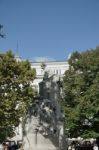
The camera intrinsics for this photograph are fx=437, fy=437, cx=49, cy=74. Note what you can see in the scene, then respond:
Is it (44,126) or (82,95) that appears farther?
(82,95)

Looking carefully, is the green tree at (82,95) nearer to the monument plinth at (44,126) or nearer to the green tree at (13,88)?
the green tree at (13,88)

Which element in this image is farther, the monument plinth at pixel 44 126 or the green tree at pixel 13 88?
the green tree at pixel 13 88

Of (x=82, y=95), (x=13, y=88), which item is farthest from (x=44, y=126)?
(x=82, y=95)

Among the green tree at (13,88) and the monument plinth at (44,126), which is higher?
the green tree at (13,88)

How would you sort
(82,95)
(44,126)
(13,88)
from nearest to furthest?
(44,126) < (13,88) < (82,95)

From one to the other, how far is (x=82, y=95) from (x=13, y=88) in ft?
47.2

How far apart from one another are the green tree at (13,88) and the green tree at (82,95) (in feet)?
38.6

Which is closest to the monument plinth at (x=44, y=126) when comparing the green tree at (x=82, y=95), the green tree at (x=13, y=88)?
the green tree at (x=13, y=88)

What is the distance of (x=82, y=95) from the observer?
158ft

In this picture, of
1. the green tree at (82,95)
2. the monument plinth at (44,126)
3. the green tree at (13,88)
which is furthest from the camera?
the green tree at (82,95)

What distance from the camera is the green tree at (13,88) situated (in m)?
33.8

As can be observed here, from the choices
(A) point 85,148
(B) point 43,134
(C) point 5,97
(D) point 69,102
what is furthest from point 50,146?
(D) point 69,102

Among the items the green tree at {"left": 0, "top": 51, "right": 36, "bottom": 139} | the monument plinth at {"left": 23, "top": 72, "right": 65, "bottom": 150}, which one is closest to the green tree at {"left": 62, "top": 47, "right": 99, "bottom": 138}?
the green tree at {"left": 0, "top": 51, "right": 36, "bottom": 139}

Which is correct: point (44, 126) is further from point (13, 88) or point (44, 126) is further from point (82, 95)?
point (82, 95)
